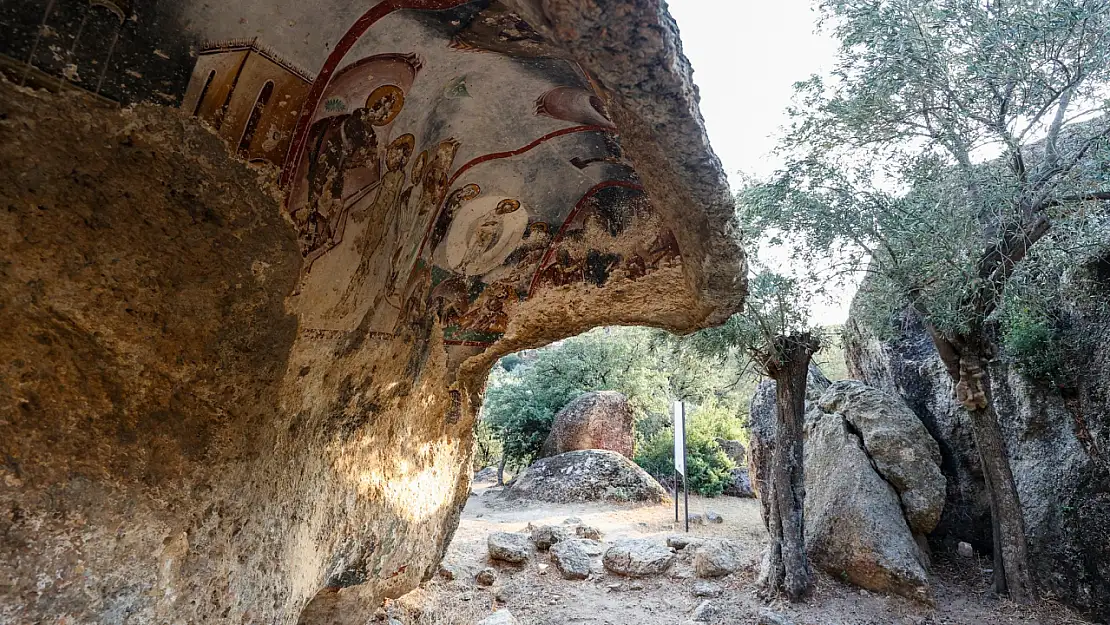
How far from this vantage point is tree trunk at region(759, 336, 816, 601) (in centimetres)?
625

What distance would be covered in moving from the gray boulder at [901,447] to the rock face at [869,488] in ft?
0.04

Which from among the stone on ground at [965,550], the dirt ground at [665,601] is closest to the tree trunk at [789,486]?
the dirt ground at [665,601]

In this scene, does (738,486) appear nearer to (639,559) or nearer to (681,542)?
(681,542)

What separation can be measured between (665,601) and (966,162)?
17.6 ft

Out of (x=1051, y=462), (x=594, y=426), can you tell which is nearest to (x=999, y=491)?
(x=1051, y=462)

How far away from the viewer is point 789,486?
655cm

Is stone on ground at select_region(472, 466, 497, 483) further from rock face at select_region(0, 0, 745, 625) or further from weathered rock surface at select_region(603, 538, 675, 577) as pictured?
rock face at select_region(0, 0, 745, 625)

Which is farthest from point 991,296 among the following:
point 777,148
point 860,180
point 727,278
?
point 727,278

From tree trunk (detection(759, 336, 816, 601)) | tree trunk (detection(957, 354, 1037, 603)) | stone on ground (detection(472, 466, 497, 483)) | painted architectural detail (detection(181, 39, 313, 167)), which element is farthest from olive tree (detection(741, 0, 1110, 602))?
stone on ground (detection(472, 466, 497, 483))

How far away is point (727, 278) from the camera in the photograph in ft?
12.6

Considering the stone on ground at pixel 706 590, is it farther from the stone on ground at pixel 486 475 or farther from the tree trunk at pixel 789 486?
the stone on ground at pixel 486 475

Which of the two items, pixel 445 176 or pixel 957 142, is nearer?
pixel 445 176

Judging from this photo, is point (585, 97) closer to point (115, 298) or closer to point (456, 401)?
point (115, 298)

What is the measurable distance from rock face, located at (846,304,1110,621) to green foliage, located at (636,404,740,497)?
579cm
